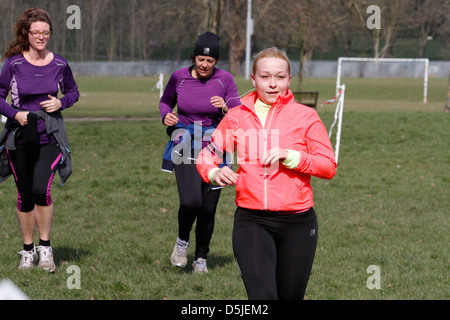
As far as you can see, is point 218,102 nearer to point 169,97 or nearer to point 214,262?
point 169,97

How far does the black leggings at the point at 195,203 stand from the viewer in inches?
231

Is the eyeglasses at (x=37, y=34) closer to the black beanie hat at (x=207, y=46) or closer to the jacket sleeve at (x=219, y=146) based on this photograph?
the black beanie hat at (x=207, y=46)

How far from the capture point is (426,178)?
12641 mm

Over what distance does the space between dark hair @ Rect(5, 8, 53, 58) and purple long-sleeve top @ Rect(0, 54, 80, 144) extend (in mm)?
70

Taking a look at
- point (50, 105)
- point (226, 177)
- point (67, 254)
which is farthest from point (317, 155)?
point (67, 254)

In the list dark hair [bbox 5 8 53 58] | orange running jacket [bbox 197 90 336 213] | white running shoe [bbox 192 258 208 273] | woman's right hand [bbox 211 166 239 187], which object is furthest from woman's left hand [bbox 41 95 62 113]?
woman's right hand [bbox 211 166 239 187]

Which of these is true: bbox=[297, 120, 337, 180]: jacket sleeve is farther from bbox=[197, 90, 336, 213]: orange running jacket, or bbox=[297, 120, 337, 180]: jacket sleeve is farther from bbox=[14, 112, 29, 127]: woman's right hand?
bbox=[14, 112, 29, 127]: woman's right hand

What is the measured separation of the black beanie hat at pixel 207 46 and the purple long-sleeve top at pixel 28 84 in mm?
1252

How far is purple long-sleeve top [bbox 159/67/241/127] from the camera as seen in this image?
5.77 meters

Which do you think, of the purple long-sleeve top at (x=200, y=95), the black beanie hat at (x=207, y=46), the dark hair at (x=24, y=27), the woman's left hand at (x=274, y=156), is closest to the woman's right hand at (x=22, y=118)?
the dark hair at (x=24, y=27)

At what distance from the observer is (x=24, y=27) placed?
5.72 meters

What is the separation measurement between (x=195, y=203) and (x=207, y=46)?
1.40 m
